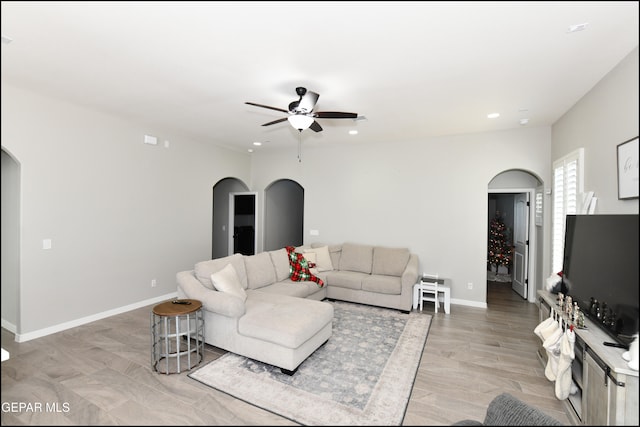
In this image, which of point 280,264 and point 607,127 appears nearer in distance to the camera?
point 607,127

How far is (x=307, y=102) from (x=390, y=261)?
314 cm

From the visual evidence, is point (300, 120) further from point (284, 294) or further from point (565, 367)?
point (565, 367)

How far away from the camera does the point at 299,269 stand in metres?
4.64

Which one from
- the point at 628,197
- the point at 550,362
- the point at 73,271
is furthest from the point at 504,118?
the point at 73,271

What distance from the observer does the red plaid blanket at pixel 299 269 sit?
4551 millimetres

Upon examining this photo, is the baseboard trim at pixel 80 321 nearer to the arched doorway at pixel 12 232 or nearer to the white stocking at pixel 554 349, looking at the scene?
the arched doorway at pixel 12 232

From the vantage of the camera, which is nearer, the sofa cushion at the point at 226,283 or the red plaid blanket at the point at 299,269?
the sofa cushion at the point at 226,283

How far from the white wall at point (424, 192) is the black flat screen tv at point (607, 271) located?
2.19 metres

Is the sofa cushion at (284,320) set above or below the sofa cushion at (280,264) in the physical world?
→ below

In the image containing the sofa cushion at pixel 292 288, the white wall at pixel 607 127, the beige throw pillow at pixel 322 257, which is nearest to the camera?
the white wall at pixel 607 127

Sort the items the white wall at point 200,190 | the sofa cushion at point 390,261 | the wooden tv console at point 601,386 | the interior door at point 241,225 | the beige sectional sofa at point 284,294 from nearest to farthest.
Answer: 1. the wooden tv console at point 601,386
2. the beige sectional sofa at point 284,294
3. the white wall at point 200,190
4. the sofa cushion at point 390,261
5. the interior door at point 241,225

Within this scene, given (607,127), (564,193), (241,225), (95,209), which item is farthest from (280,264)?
(607,127)

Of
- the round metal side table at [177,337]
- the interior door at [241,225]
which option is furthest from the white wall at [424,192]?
the round metal side table at [177,337]

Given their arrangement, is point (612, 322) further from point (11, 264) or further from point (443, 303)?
point (11, 264)
